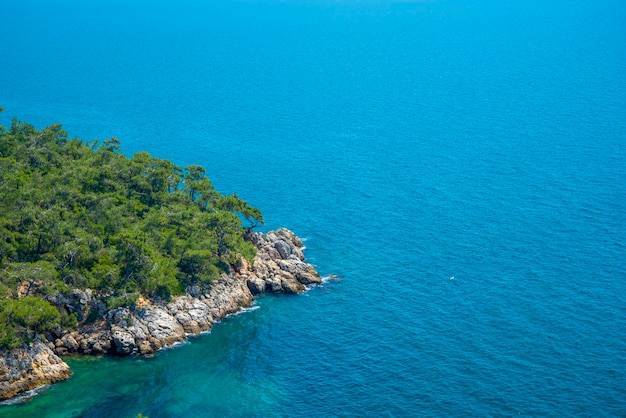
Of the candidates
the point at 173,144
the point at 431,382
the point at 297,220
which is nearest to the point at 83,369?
the point at 431,382

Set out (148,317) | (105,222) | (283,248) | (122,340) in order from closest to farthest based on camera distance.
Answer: (122,340) < (148,317) < (105,222) < (283,248)

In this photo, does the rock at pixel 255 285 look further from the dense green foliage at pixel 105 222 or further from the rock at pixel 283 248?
the rock at pixel 283 248

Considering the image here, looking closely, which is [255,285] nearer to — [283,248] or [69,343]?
[283,248]

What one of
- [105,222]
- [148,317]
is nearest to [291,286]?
[148,317]

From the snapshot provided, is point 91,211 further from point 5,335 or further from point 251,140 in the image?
point 251,140

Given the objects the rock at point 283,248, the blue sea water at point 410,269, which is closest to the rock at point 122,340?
the blue sea water at point 410,269

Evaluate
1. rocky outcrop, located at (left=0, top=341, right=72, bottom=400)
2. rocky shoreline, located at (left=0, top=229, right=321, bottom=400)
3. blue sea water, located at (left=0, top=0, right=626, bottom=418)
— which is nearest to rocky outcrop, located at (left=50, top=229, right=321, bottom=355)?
rocky shoreline, located at (left=0, top=229, right=321, bottom=400)
